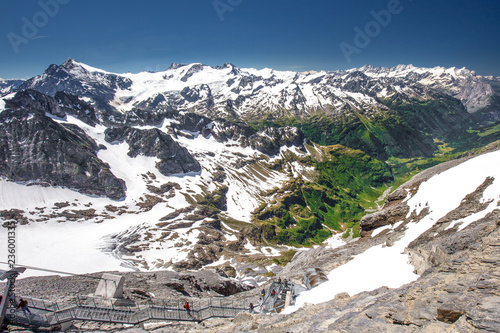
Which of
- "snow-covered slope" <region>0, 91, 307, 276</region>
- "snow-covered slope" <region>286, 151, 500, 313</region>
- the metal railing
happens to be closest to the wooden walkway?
the metal railing

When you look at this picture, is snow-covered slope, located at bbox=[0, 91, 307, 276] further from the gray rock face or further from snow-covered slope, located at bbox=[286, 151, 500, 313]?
snow-covered slope, located at bbox=[286, 151, 500, 313]

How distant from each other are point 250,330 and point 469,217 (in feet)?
87.0

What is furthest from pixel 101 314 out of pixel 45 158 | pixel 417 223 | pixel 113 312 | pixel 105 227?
pixel 45 158


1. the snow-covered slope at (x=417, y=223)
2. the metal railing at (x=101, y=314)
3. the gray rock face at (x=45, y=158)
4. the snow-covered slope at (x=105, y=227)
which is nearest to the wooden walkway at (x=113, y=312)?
the metal railing at (x=101, y=314)

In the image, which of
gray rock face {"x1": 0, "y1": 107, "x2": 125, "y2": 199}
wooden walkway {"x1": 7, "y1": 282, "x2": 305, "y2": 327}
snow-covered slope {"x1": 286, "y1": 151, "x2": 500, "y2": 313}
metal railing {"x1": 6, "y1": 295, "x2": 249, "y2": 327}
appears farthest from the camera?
gray rock face {"x1": 0, "y1": 107, "x2": 125, "y2": 199}

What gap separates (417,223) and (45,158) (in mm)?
218668

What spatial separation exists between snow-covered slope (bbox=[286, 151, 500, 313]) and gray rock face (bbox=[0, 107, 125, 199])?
18763cm

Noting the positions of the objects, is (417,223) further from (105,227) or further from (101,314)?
(105,227)

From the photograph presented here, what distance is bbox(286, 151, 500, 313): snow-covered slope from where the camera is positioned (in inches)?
945

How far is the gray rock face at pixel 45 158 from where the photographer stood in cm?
16988

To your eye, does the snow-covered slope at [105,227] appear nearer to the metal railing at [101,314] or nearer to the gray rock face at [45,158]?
the gray rock face at [45,158]

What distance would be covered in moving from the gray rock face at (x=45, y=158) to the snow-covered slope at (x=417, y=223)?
7387 inches

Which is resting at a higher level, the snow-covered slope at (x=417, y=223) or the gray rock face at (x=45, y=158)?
the gray rock face at (x=45, y=158)

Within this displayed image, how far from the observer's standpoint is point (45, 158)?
177375 millimetres
